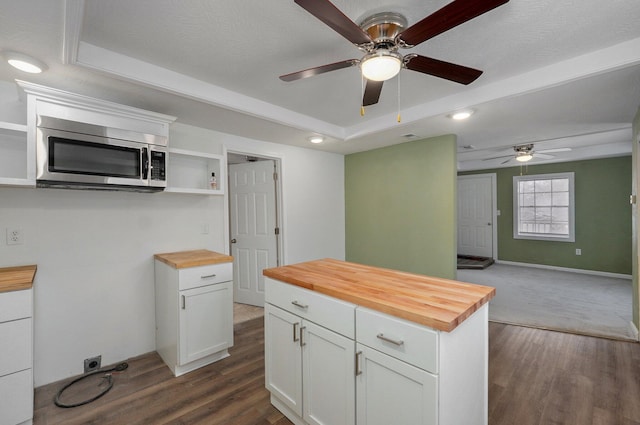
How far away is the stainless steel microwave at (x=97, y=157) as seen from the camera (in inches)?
75.8

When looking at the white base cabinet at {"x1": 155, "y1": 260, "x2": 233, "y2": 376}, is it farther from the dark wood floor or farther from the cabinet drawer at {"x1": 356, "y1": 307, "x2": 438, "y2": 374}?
the cabinet drawer at {"x1": 356, "y1": 307, "x2": 438, "y2": 374}

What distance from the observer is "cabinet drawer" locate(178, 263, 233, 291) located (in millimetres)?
2365

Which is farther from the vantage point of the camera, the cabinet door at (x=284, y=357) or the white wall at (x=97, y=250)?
the white wall at (x=97, y=250)

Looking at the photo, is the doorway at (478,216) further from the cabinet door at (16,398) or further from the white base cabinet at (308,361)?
the cabinet door at (16,398)

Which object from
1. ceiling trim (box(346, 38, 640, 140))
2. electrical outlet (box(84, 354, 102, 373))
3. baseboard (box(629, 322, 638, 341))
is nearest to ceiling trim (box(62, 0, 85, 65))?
electrical outlet (box(84, 354, 102, 373))

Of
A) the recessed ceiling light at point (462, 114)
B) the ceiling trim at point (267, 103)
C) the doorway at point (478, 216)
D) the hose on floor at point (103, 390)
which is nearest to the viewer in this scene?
the ceiling trim at point (267, 103)

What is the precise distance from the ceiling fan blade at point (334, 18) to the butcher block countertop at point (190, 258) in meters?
2.01

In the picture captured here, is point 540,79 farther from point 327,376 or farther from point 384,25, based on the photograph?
point 327,376

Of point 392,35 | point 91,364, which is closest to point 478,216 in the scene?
point 392,35

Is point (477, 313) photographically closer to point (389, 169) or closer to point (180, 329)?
point (180, 329)

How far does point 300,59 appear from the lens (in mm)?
2072

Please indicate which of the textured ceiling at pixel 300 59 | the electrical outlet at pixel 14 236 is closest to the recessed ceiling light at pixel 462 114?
the textured ceiling at pixel 300 59

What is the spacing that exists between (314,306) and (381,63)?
4.58 feet

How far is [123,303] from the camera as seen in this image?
2617 mm
